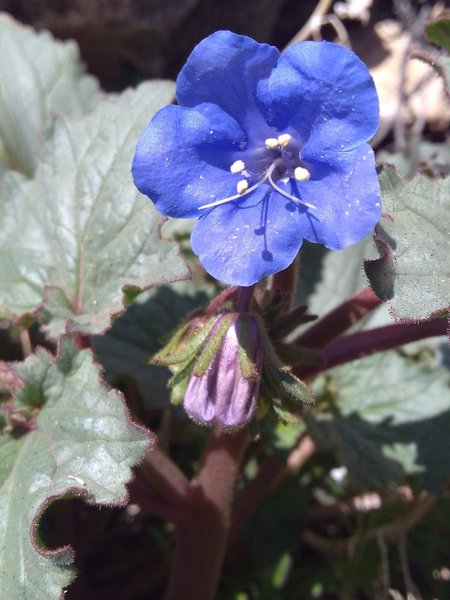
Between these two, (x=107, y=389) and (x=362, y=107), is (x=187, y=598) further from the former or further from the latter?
(x=362, y=107)

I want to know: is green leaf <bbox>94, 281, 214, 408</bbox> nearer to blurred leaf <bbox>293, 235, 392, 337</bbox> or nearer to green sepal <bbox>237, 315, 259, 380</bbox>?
blurred leaf <bbox>293, 235, 392, 337</bbox>

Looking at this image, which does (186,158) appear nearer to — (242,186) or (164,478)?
(242,186)

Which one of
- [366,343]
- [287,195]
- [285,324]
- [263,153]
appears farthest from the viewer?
[366,343]

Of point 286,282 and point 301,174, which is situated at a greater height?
point 301,174

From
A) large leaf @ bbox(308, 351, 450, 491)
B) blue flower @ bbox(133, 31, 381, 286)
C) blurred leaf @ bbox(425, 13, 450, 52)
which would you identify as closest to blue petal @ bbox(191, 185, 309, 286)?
blue flower @ bbox(133, 31, 381, 286)

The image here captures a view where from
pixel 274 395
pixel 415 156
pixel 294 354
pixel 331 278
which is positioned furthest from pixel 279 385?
pixel 415 156

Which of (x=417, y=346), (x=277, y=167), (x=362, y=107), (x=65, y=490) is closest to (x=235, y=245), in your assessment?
(x=277, y=167)
